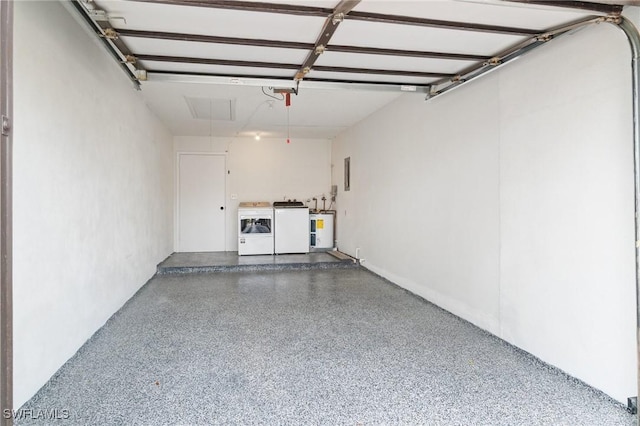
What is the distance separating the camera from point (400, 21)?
244cm

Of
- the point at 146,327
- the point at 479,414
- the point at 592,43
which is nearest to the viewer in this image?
the point at 479,414

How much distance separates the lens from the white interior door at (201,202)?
7672mm

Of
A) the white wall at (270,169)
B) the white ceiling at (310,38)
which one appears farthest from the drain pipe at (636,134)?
the white wall at (270,169)

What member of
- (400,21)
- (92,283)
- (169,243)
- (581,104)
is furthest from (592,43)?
(169,243)

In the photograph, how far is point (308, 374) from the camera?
101 inches

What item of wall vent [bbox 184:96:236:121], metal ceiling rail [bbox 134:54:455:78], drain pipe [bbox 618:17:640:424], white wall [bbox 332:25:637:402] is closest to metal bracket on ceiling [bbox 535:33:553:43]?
white wall [bbox 332:25:637:402]

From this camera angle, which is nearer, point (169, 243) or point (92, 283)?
point (92, 283)

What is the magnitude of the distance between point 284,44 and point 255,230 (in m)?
4.84

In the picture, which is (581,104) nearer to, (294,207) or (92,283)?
(92,283)

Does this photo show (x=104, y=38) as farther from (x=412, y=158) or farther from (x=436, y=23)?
(x=412, y=158)

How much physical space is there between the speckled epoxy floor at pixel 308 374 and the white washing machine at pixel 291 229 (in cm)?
328

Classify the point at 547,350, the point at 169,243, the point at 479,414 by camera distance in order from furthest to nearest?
the point at 169,243
the point at 547,350
the point at 479,414

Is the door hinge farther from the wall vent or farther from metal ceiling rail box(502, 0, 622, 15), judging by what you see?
the wall vent

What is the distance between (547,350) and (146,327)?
3.22 meters
